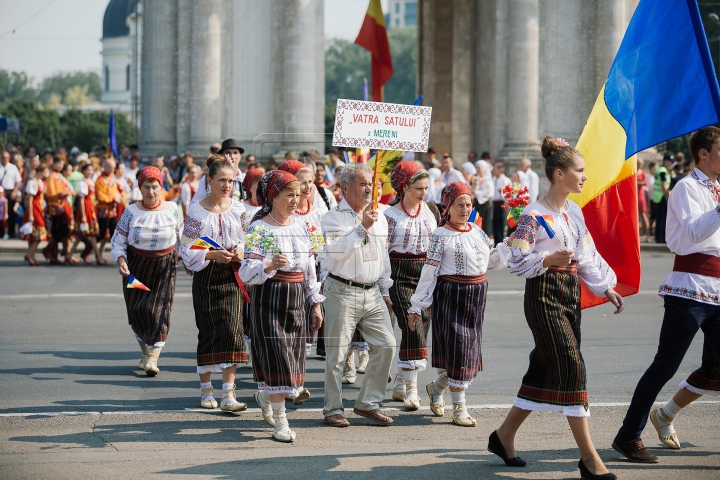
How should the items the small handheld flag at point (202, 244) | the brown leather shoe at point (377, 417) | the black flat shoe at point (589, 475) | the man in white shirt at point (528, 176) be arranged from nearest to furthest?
the black flat shoe at point (589, 475)
the brown leather shoe at point (377, 417)
the small handheld flag at point (202, 244)
the man in white shirt at point (528, 176)

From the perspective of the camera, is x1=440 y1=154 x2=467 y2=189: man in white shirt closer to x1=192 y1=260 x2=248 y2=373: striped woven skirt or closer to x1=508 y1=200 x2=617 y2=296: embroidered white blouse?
x1=192 y1=260 x2=248 y2=373: striped woven skirt

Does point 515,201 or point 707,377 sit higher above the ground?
point 515,201

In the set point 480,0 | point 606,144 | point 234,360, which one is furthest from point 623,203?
point 480,0

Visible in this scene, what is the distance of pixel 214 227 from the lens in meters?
8.93

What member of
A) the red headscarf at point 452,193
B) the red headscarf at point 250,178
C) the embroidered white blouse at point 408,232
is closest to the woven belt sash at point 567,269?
the red headscarf at point 452,193

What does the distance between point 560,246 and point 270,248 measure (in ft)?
6.67

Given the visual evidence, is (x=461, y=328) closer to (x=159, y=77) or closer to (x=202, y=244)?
(x=202, y=244)

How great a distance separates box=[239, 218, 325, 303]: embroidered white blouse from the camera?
Answer: 25.0 feet

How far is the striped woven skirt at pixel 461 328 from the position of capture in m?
8.16

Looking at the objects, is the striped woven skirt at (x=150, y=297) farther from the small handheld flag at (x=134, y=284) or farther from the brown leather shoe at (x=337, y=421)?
the brown leather shoe at (x=337, y=421)

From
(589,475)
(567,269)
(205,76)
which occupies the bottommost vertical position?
(589,475)

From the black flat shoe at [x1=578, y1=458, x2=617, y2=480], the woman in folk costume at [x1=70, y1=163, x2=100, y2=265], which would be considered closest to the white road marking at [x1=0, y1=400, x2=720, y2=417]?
the black flat shoe at [x1=578, y1=458, x2=617, y2=480]

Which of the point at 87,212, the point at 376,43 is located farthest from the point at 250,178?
the point at 376,43

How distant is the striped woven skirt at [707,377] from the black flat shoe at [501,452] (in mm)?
1289
